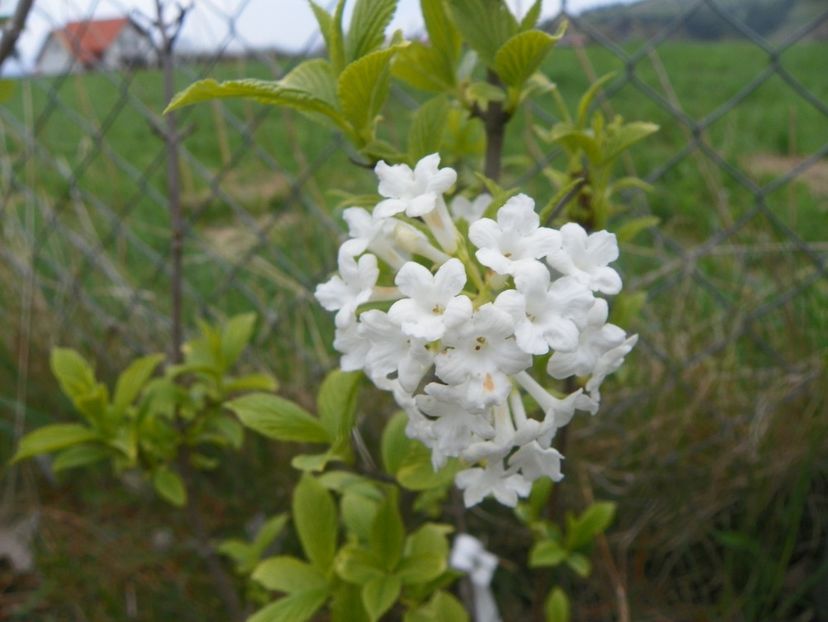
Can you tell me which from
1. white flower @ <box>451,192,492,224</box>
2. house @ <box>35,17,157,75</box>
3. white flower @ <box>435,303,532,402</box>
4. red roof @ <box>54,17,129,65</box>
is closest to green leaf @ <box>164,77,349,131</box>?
white flower @ <box>451,192,492,224</box>

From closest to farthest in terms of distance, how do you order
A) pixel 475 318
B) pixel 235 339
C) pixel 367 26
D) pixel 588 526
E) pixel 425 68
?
pixel 475 318
pixel 367 26
pixel 425 68
pixel 588 526
pixel 235 339

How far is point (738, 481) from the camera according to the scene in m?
1.29

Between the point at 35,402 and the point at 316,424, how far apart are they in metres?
1.13

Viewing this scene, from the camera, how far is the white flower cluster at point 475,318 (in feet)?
1.77

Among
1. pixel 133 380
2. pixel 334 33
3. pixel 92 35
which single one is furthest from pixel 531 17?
pixel 92 35

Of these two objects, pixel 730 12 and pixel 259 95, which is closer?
pixel 259 95

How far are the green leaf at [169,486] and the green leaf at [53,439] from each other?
0.09m

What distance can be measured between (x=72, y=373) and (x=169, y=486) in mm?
185

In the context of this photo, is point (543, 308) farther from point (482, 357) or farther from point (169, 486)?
point (169, 486)

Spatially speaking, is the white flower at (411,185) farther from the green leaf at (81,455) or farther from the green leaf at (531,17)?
the green leaf at (81,455)

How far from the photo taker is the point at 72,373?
3.56 ft

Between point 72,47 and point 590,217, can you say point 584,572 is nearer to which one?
point 590,217

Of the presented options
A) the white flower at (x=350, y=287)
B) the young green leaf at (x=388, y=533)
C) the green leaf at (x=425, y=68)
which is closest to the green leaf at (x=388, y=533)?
the young green leaf at (x=388, y=533)

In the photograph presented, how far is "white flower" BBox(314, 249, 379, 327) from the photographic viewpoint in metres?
0.60
